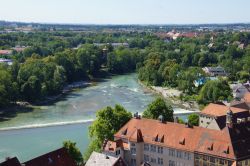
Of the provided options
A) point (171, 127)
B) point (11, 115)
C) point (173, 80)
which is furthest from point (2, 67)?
point (171, 127)

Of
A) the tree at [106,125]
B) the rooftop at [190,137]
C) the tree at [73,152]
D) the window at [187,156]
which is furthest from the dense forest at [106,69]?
the window at [187,156]

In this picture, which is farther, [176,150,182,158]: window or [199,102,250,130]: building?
[199,102,250,130]: building

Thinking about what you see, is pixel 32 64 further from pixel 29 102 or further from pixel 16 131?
pixel 16 131

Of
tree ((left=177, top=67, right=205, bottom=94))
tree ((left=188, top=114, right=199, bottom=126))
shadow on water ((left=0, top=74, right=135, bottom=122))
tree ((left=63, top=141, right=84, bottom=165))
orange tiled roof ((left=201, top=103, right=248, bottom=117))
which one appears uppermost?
orange tiled roof ((left=201, top=103, right=248, bottom=117))

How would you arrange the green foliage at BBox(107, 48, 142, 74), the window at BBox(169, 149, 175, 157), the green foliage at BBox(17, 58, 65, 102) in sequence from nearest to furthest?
the window at BBox(169, 149, 175, 157) < the green foliage at BBox(17, 58, 65, 102) < the green foliage at BBox(107, 48, 142, 74)

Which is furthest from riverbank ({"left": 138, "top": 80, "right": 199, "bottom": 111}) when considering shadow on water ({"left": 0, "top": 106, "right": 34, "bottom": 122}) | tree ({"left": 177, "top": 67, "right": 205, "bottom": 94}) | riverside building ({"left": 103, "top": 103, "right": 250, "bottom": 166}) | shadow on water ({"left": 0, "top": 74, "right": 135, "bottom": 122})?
riverside building ({"left": 103, "top": 103, "right": 250, "bottom": 166})

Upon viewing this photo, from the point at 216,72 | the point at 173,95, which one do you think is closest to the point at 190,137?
the point at 173,95

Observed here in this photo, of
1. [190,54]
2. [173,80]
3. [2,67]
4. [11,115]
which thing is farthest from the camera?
[190,54]

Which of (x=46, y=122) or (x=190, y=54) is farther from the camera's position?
(x=190, y=54)

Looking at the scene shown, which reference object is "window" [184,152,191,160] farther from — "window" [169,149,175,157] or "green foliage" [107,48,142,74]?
"green foliage" [107,48,142,74]
